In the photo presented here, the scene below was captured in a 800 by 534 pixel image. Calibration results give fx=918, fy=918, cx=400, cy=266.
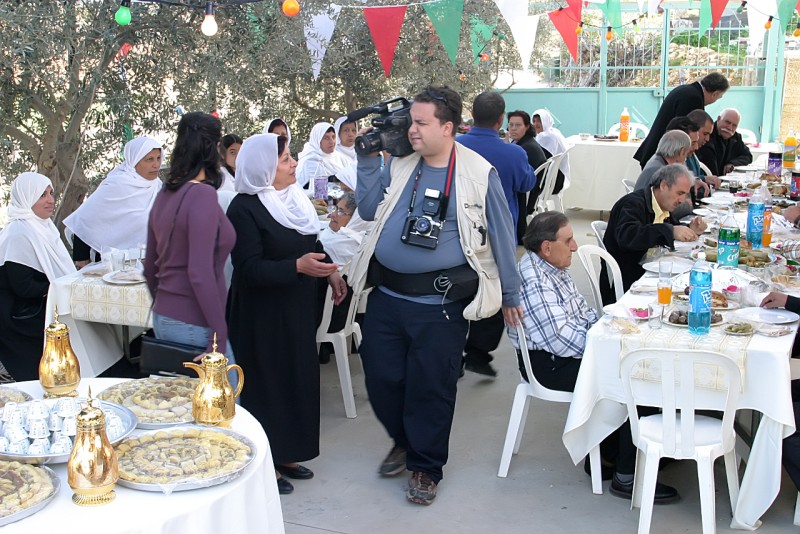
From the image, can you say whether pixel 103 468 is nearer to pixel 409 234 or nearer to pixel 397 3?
pixel 409 234

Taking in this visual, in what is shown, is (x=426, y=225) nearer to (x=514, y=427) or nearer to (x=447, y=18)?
(x=514, y=427)

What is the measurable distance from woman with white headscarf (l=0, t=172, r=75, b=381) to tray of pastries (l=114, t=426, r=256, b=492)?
93.3 inches

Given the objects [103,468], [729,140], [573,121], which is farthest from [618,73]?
[103,468]

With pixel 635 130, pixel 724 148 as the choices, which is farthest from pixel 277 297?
pixel 635 130

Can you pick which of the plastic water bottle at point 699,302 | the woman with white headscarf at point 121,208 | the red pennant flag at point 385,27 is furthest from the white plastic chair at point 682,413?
the red pennant flag at point 385,27

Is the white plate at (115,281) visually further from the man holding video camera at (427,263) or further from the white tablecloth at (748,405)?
the white tablecloth at (748,405)

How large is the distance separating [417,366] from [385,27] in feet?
13.2

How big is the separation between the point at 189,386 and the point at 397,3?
552cm

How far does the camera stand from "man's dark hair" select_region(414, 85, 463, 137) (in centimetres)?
362

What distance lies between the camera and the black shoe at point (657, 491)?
3.66m

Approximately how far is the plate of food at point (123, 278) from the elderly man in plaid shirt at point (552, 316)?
1824mm

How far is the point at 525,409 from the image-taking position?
4027 millimetres

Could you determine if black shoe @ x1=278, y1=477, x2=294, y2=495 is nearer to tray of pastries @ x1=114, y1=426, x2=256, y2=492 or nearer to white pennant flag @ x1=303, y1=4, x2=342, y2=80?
tray of pastries @ x1=114, y1=426, x2=256, y2=492

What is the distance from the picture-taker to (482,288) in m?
3.67
